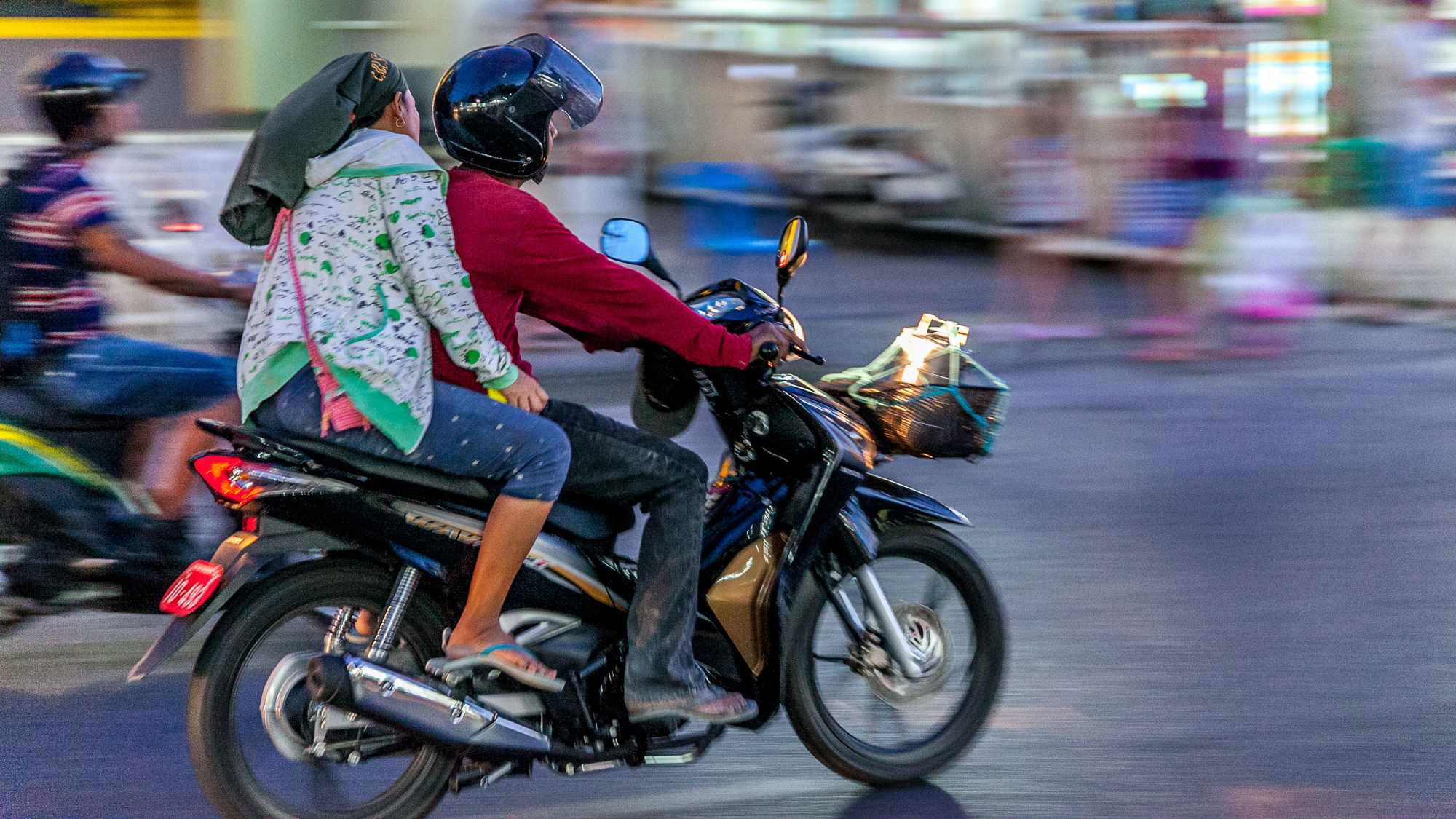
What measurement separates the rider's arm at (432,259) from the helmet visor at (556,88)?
0.87 ft

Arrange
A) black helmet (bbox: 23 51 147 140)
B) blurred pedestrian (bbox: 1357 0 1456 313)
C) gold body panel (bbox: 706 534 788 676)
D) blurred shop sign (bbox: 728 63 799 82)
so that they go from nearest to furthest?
gold body panel (bbox: 706 534 788 676), black helmet (bbox: 23 51 147 140), blurred pedestrian (bbox: 1357 0 1456 313), blurred shop sign (bbox: 728 63 799 82)

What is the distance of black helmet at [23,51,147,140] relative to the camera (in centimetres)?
492

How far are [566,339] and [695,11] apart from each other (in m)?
4.78

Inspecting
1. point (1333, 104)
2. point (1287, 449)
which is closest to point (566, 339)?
point (1287, 449)

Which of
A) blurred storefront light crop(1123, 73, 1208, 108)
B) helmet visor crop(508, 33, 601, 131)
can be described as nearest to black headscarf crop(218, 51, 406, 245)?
helmet visor crop(508, 33, 601, 131)

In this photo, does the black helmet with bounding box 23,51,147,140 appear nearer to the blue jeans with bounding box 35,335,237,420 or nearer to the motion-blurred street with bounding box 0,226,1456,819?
the blue jeans with bounding box 35,335,237,420

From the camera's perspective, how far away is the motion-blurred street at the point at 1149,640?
4.18m

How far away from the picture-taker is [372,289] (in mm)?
3611

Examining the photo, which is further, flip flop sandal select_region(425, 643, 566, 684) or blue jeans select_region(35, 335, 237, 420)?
blue jeans select_region(35, 335, 237, 420)

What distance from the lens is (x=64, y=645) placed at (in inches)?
205

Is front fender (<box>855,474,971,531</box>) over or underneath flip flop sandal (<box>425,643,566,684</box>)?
over

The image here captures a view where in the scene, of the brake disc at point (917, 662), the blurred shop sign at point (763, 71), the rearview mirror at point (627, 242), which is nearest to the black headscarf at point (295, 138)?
the rearview mirror at point (627, 242)

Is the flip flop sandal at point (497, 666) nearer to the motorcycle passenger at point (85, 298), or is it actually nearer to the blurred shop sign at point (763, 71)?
the motorcycle passenger at point (85, 298)

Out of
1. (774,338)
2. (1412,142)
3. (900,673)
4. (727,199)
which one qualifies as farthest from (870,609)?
(727,199)
